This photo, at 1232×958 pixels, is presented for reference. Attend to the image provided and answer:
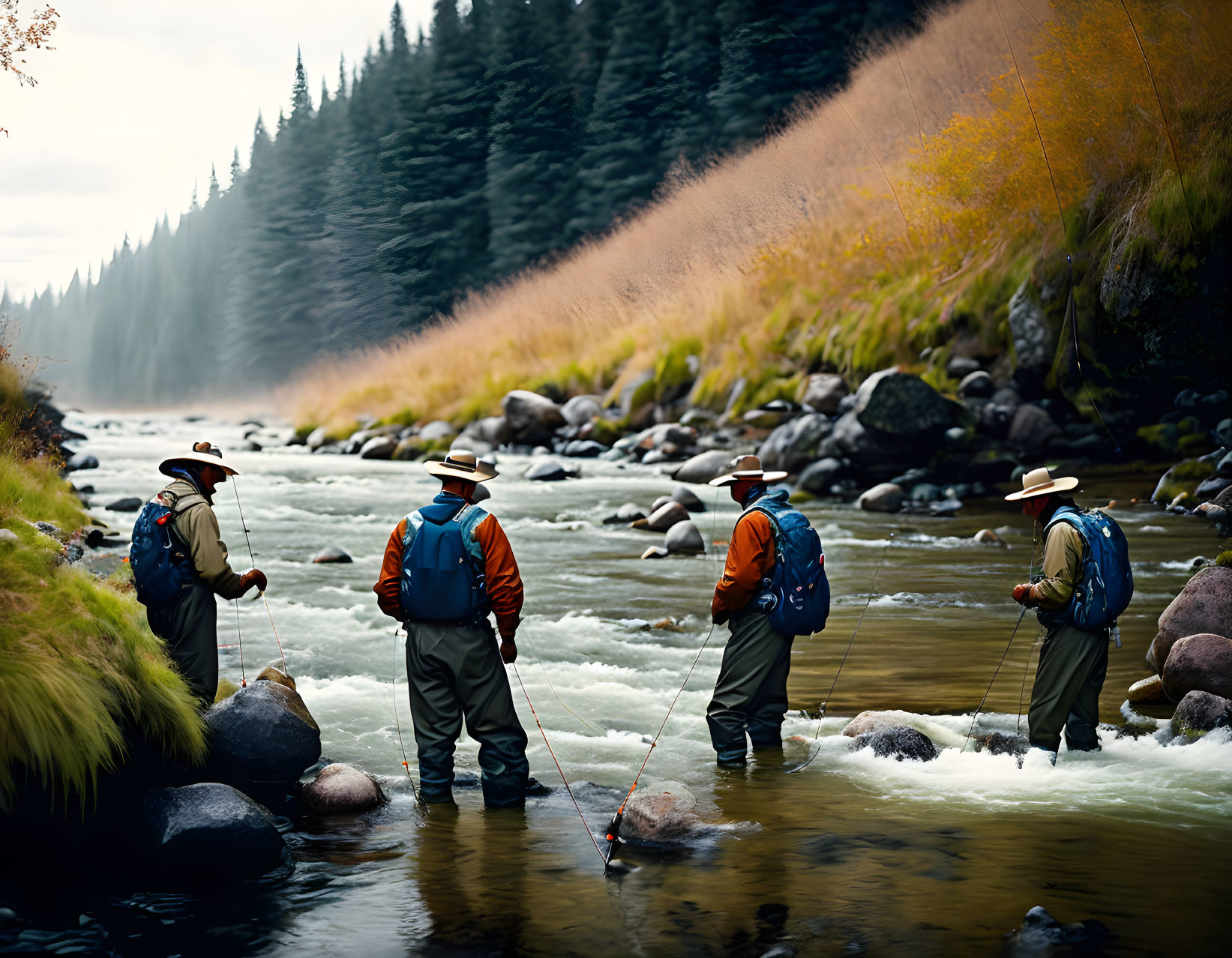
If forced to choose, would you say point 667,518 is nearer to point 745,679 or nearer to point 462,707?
point 745,679

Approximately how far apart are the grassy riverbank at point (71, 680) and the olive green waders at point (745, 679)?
8.78 ft

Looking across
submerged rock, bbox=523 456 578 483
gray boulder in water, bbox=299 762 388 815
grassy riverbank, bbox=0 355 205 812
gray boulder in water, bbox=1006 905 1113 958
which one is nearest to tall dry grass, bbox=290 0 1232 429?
submerged rock, bbox=523 456 578 483

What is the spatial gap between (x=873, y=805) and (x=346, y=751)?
10.0ft

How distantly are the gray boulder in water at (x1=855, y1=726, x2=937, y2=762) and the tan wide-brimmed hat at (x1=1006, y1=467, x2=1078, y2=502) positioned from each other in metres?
1.45

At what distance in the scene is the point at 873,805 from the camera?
523 centimetres

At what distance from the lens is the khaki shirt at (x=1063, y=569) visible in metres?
5.24

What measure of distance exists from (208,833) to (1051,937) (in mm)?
3274

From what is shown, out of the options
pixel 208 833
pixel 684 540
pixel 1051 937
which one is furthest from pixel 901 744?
pixel 684 540

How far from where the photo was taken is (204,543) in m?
5.53

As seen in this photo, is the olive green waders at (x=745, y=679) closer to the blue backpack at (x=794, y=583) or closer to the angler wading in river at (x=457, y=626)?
the blue backpack at (x=794, y=583)

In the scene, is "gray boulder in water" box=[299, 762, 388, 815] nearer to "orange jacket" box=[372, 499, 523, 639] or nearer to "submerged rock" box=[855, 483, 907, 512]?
"orange jacket" box=[372, 499, 523, 639]

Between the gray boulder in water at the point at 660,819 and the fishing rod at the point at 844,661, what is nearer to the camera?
the gray boulder in water at the point at 660,819

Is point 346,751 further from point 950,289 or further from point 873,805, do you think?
point 950,289

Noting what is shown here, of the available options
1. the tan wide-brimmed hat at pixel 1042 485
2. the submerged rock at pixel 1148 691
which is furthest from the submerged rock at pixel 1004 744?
the tan wide-brimmed hat at pixel 1042 485
